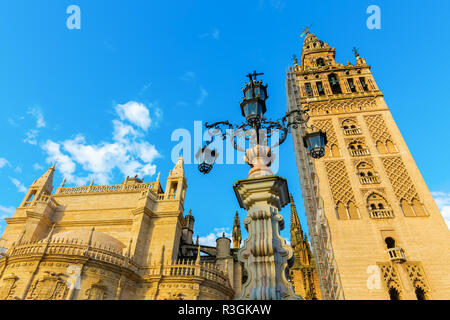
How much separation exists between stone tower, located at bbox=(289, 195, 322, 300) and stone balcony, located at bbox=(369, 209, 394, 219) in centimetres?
1217

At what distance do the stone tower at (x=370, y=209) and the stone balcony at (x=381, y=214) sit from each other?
37 millimetres

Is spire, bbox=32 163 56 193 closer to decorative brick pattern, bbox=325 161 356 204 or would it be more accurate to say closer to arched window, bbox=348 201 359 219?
decorative brick pattern, bbox=325 161 356 204

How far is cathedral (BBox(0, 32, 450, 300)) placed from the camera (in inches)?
628

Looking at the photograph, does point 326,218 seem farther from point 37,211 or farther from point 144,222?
point 37,211

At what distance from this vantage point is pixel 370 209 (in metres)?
A: 19.5

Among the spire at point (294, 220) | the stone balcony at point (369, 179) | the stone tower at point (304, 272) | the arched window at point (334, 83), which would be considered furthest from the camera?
the spire at point (294, 220)

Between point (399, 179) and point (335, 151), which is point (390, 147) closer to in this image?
point (399, 179)

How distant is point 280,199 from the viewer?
5.95 m

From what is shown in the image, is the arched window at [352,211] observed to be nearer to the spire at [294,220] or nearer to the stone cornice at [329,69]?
the stone cornice at [329,69]

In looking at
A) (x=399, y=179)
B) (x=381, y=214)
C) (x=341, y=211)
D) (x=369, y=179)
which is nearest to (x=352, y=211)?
(x=341, y=211)

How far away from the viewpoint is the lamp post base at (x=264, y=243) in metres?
4.47

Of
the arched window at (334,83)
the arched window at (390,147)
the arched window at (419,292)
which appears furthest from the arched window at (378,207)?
the arched window at (334,83)

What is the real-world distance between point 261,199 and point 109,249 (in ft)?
50.5
